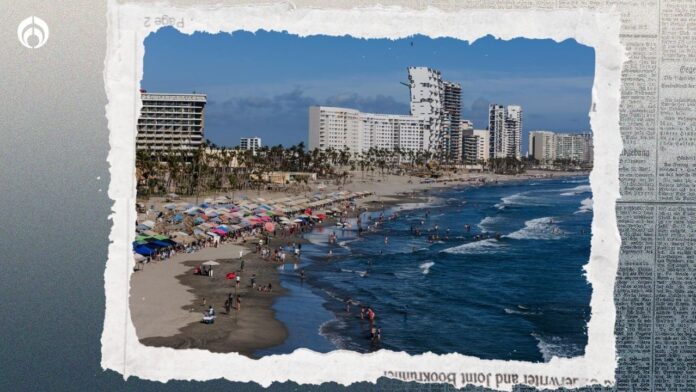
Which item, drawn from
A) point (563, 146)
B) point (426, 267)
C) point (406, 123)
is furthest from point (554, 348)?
point (426, 267)

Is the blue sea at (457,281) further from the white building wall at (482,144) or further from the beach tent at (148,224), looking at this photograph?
the beach tent at (148,224)

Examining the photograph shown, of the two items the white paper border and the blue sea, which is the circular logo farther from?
the blue sea

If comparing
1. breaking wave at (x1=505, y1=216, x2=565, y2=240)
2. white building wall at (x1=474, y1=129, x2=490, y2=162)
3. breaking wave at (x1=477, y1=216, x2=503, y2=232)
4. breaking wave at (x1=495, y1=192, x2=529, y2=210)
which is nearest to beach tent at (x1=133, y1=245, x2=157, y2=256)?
white building wall at (x1=474, y1=129, x2=490, y2=162)

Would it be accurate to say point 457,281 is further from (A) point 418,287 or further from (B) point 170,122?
(B) point 170,122

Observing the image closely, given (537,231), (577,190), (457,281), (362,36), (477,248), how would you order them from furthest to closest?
(537,231)
(477,248)
(457,281)
(577,190)
(362,36)

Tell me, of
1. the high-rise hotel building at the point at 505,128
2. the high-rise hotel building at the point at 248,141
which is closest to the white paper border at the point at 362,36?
the high-rise hotel building at the point at 505,128
